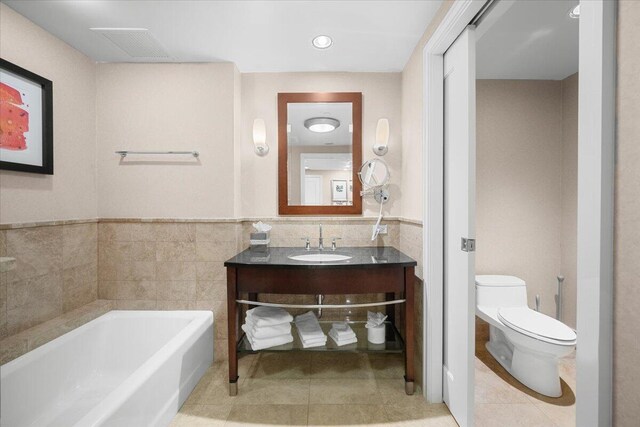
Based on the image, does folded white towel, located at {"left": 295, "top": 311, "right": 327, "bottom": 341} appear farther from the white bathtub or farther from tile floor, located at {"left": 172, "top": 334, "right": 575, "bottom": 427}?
the white bathtub

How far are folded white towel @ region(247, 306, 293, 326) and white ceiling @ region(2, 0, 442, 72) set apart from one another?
149cm

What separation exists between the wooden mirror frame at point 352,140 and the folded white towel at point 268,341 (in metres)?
0.82

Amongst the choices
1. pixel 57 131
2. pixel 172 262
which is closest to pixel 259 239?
pixel 172 262

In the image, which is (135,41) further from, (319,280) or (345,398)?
(345,398)

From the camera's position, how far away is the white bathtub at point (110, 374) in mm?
750

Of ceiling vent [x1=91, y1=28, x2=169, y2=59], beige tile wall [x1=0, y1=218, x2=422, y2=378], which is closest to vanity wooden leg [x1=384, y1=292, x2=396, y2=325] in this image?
beige tile wall [x1=0, y1=218, x2=422, y2=378]

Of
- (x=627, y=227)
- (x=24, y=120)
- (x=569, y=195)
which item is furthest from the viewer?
(x=569, y=195)

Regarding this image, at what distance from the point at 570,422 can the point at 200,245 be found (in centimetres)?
217

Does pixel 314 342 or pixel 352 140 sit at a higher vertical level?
pixel 352 140

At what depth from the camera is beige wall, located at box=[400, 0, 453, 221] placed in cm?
165

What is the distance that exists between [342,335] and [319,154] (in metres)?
1.15

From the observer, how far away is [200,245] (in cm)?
192

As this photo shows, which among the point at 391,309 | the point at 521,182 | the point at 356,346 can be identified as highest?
the point at 521,182

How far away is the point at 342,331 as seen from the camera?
1.72 metres
